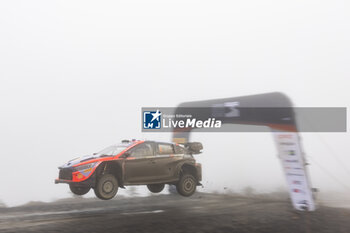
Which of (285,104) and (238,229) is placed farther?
(285,104)

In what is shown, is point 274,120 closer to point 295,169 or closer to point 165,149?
point 295,169

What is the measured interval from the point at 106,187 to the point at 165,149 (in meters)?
2.03

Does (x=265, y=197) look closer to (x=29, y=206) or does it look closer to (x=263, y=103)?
(x=263, y=103)

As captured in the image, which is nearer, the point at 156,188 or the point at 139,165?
the point at 139,165

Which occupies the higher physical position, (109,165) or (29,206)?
(109,165)

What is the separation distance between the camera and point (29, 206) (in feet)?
38.7

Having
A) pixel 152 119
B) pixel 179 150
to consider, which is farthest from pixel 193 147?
pixel 152 119

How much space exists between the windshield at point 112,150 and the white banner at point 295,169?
4.50 meters

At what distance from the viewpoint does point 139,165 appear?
9.27 m

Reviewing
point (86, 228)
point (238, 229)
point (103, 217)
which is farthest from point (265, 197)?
point (86, 228)

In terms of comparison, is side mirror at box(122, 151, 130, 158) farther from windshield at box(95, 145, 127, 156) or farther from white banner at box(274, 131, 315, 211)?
white banner at box(274, 131, 315, 211)

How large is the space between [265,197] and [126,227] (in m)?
7.57

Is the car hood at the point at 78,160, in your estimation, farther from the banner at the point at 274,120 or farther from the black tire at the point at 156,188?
the banner at the point at 274,120

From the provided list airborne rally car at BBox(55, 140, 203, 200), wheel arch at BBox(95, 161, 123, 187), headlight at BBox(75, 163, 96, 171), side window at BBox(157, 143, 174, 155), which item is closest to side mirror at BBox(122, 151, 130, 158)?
airborne rally car at BBox(55, 140, 203, 200)
